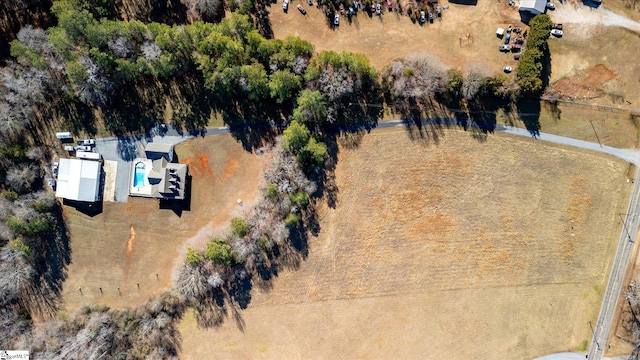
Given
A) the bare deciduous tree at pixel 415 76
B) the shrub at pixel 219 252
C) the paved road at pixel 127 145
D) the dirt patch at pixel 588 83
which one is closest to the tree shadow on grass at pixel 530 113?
the dirt patch at pixel 588 83

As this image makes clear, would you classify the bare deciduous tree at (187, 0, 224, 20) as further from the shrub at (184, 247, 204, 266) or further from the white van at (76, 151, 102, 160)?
the shrub at (184, 247, 204, 266)

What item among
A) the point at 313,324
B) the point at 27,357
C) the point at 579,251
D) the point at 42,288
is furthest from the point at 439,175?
the point at 27,357

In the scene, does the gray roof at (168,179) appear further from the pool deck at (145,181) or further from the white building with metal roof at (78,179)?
the white building with metal roof at (78,179)

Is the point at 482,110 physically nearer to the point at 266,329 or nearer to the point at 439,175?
the point at 439,175

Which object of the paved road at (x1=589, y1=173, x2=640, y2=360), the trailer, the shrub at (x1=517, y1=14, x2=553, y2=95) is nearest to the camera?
the shrub at (x1=517, y1=14, x2=553, y2=95)

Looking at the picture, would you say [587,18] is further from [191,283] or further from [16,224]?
[16,224]

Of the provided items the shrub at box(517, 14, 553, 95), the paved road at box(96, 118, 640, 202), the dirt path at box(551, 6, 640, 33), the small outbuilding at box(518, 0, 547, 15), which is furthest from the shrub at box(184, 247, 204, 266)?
the dirt path at box(551, 6, 640, 33)
